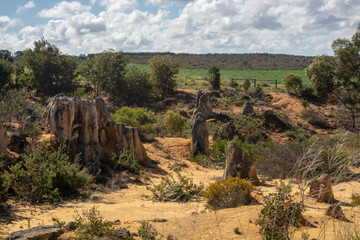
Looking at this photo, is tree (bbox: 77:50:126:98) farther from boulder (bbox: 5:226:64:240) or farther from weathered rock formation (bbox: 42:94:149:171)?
boulder (bbox: 5:226:64:240)

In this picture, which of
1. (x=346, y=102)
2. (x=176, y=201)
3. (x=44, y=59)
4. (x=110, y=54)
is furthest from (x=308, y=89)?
(x=176, y=201)

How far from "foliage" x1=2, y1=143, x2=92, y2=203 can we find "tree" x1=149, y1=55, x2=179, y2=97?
22682mm

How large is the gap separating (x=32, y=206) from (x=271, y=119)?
17.7 metres

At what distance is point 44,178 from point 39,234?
2939mm

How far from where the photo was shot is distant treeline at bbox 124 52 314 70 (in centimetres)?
6881

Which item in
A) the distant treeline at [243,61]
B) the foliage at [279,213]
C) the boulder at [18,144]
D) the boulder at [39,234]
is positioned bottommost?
the boulder at [39,234]

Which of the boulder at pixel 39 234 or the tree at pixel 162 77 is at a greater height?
the tree at pixel 162 77

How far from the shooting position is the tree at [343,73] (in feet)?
58.0

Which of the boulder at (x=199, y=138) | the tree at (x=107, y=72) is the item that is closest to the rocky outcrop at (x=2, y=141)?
the boulder at (x=199, y=138)

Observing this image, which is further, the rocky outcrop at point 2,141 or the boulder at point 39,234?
the rocky outcrop at point 2,141

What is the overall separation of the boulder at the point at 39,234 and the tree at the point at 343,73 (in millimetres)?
17030

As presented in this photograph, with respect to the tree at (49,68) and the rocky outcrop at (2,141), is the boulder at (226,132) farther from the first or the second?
the tree at (49,68)

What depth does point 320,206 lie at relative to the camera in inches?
256

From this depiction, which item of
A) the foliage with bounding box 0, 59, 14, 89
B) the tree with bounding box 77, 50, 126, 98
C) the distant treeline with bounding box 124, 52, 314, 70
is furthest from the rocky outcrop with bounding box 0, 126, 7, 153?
the distant treeline with bounding box 124, 52, 314, 70
